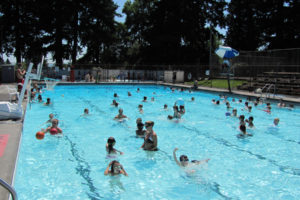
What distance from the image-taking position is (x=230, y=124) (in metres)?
13.8

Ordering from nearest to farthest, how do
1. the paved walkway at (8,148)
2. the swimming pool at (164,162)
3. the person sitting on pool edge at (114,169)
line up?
the paved walkway at (8,148), the swimming pool at (164,162), the person sitting on pool edge at (114,169)

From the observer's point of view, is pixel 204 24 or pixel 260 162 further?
pixel 204 24

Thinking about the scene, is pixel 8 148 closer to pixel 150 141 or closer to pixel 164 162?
pixel 150 141

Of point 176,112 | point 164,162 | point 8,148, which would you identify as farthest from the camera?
point 176,112

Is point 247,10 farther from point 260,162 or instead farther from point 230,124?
point 260,162

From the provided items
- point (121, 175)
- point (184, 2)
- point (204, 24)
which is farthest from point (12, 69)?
point (204, 24)

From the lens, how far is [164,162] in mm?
8219

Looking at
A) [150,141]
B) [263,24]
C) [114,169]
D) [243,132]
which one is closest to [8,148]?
[114,169]

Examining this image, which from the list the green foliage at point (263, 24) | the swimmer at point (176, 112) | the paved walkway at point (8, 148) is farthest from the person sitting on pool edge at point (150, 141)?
the green foliage at point (263, 24)

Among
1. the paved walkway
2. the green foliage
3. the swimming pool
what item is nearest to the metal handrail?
the paved walkway

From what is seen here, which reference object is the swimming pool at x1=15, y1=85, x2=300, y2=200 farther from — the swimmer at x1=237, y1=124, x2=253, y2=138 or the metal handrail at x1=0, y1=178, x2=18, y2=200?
the metal handrail at x1=0, y1=178, x2=18, y2=200

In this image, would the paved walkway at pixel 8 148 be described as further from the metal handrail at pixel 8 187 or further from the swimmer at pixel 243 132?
the swimmer at pixel 243 132

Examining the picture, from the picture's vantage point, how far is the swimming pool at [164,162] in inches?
254

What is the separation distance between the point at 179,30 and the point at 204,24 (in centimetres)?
531
